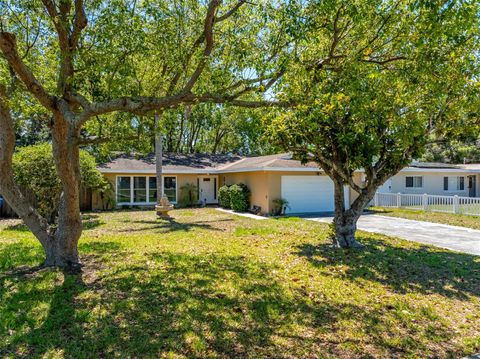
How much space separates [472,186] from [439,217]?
1557 centimetres

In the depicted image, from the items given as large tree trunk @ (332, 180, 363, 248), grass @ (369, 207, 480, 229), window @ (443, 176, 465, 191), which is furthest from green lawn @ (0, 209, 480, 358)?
window @ (443, 176, 465, 191)

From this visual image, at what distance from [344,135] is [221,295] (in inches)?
193

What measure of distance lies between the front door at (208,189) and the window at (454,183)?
1724 cm

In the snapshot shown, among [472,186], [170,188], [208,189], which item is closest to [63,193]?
[170,188]

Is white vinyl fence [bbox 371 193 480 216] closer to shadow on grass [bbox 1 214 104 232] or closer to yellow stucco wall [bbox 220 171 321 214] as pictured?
yellow stucco wall [bbox 220 171 321 214]

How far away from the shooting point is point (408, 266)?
7898mm

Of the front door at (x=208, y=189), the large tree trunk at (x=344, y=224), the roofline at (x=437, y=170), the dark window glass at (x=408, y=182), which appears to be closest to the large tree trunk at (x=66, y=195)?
the large tree trunk at (x=344, y=224)

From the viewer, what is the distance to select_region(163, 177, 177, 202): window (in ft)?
76.3

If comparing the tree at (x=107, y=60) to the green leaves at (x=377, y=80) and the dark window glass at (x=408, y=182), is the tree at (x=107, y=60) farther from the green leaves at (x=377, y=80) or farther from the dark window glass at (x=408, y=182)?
the dark window glass at (x=408, y=182)

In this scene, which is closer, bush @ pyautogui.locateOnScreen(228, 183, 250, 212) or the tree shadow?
the tree shadow

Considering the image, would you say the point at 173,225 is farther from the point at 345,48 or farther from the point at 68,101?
the point at 345,48

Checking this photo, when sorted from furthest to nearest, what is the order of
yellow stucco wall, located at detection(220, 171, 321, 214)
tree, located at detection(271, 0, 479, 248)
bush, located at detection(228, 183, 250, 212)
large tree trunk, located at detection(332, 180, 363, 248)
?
bush, located at detection(228, 183, 250, 212), yellow stucco wall, located at detection(220, 171, 321, 214), large tree trunk, located at detection(332, 180, 363, 248), tree, located at detection(271, 0, 479, 248)

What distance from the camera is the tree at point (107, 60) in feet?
21.4

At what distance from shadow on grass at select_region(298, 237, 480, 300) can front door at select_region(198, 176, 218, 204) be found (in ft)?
50.2
